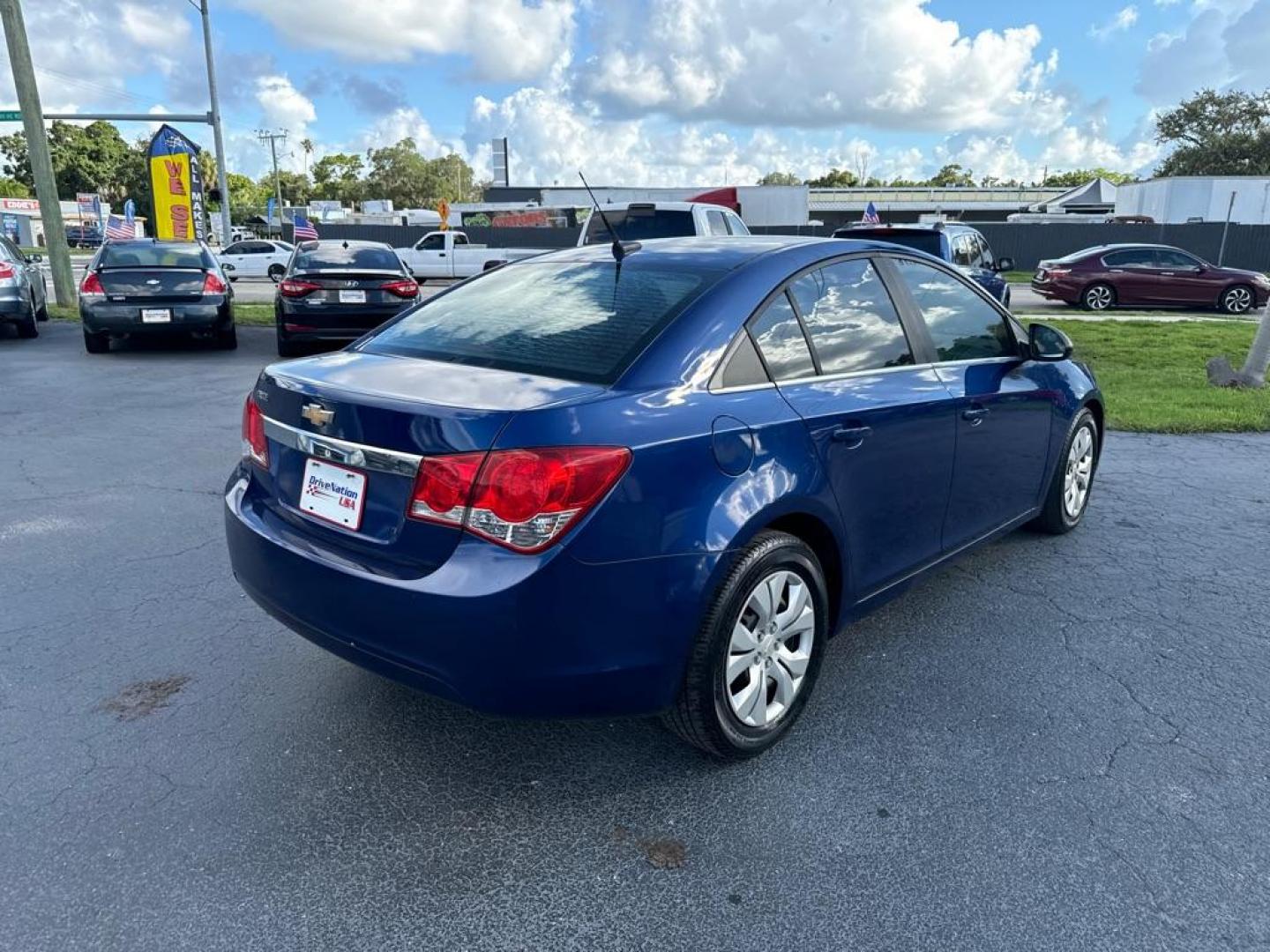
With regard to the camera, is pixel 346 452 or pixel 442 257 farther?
pixel 442 257

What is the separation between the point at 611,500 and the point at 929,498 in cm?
170

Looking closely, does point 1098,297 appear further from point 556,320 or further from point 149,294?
point 556,320

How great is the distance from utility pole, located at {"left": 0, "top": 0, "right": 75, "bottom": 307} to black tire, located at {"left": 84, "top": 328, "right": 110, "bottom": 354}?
4.90 m

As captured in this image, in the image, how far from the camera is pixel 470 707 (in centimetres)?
252

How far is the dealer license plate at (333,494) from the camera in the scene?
262 centimetres

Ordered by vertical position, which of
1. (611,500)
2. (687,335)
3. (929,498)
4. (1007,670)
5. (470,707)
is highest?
(687,335)

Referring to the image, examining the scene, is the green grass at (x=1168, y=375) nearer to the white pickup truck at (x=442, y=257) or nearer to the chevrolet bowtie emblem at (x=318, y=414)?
the chevrolet bowtie emblem at (x=318, y=414)

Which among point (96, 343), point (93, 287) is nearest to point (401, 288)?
point (93, 287)

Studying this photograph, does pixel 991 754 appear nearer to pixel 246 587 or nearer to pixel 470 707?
pixel 470 707

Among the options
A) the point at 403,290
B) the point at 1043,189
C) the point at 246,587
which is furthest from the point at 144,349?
the point at 1043,189

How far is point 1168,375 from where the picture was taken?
10.3 m

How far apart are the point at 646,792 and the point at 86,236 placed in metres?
69.2

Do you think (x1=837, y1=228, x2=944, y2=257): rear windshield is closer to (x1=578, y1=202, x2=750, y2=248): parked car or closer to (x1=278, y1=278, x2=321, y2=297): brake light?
(x1=578, y1=202, x2=750, y2=248): parked car

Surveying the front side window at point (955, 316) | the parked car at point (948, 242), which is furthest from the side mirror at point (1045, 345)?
the parked car at point (948, 242)
